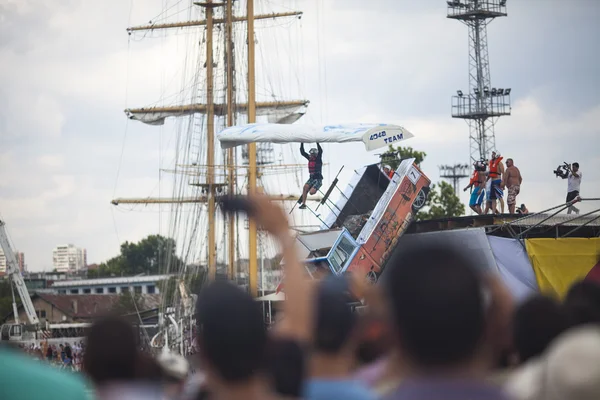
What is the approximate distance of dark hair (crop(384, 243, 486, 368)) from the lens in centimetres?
303

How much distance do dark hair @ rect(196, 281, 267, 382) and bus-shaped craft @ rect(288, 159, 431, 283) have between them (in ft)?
66.6

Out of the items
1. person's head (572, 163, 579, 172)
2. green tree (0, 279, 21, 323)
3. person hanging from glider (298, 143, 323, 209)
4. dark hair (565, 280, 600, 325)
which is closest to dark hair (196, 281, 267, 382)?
dark hair (565, 280, 600, 325)

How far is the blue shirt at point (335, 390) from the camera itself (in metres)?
4.19

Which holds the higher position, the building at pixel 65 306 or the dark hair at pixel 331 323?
the dark hair at pixel 331 323

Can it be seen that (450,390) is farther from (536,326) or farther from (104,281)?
(104,281)

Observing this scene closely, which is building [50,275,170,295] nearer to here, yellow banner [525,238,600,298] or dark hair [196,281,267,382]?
yellow banner [525,238,600,298]

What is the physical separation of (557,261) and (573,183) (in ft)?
7.34

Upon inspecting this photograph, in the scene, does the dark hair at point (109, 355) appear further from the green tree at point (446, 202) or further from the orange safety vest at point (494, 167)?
the green tree at point (446, 202)

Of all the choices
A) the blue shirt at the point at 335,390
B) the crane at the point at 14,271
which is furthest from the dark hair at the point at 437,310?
the crane at the point at 14,271

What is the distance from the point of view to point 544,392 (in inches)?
150

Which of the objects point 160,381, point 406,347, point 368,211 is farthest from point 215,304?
point 368,211

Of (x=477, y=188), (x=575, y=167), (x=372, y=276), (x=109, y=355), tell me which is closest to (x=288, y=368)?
(x=109, y=355)

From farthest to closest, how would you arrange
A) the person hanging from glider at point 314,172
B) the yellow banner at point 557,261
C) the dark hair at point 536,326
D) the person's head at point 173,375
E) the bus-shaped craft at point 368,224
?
1. the person hanging from glider at point 314,172
2. the bus-shaped craft at point 368,224
3. the yellow banner at point 557,261
4. the dark hair at point 536,326
5. the person's head at point 173,375

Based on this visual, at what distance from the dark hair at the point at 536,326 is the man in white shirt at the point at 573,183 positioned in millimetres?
20912
